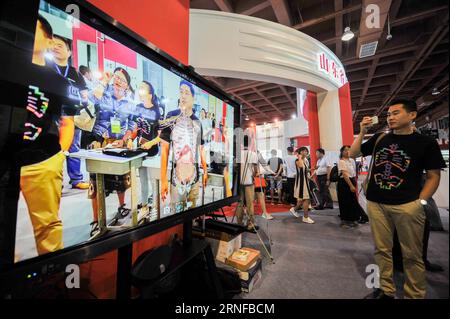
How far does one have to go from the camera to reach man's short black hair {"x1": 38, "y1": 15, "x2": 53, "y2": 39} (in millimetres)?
459

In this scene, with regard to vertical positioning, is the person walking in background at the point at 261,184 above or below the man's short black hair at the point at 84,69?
below

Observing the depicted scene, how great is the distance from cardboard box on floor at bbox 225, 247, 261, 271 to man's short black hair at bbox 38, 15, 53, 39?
5.02 feet

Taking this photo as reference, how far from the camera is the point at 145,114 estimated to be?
74cm

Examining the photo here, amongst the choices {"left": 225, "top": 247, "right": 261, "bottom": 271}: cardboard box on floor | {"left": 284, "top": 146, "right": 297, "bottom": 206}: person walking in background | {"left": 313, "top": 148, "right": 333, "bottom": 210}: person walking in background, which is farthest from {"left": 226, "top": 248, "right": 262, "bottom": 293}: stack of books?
{"left": 284, "top": 146, "right": 297, "bottom": 206}: person walking in background

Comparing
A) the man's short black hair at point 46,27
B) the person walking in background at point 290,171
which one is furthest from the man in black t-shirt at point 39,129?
the person walking in background at point 290,171

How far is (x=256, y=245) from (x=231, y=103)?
5.30 feet

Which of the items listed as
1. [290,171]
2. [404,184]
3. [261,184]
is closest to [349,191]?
[404,184]

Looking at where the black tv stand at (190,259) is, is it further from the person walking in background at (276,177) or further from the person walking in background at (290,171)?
the person walking in background at (276,177)

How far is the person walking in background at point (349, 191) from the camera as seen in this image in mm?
445

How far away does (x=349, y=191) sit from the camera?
0.45 meters

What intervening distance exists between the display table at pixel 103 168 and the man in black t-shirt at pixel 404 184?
722 mm

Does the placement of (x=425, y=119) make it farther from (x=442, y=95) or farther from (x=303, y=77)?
(x=303, y=77)

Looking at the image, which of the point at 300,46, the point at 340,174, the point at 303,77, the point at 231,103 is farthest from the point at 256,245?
the point at 300,46

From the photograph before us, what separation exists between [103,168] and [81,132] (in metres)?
0.13
